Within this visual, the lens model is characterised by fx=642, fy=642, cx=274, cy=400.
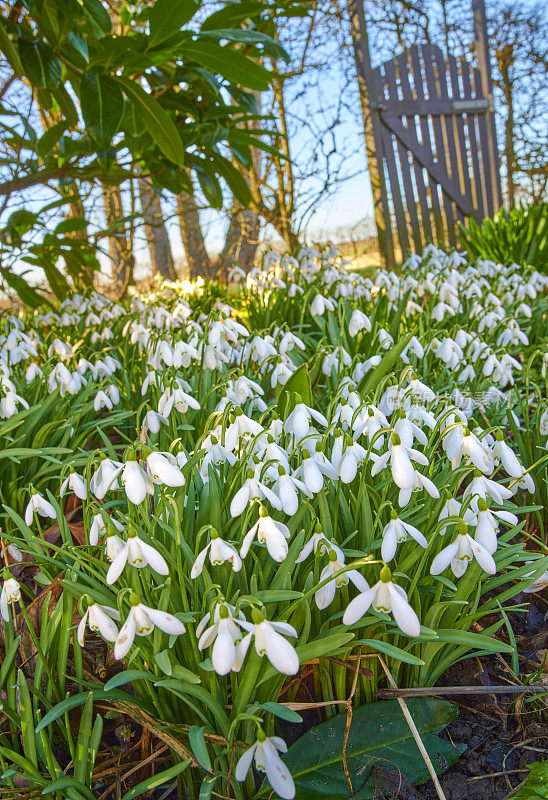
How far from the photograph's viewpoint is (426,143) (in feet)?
22.4

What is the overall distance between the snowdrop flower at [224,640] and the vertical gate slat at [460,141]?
710 cm

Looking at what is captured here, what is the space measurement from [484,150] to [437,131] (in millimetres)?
787

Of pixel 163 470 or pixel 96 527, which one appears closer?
pixel 163 470

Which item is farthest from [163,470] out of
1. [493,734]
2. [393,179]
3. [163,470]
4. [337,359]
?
[393,179]

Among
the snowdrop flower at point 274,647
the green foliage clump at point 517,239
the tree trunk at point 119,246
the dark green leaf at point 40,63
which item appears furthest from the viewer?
the tree trunk at point 119,246

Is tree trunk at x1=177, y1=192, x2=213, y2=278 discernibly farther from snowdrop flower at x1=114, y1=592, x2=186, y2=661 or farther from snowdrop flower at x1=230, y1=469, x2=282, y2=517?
snowdrop flower at x1=114, y1=592, x2=186, y2=661

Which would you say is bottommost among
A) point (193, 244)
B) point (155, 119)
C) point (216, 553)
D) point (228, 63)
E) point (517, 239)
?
point (216, 553)

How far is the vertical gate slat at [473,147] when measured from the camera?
7.11 metres

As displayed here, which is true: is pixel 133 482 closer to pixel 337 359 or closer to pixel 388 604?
pixel 388 604

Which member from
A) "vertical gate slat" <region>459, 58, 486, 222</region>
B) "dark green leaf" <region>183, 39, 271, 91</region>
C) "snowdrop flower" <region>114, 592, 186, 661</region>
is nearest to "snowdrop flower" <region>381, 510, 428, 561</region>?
"snowdrop flower" <region>114, 592, 186, 661</region>

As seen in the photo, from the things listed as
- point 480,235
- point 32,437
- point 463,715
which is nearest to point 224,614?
point 463,715

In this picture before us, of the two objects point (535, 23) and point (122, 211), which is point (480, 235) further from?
point (535, 23)

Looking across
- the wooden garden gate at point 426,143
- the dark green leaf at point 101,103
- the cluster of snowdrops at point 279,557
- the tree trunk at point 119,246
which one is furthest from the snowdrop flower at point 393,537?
the wooden garden gate at point 426,143

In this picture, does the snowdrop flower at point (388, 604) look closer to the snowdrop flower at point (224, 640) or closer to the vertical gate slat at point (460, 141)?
the snowdrop flower at point (224, 640)
